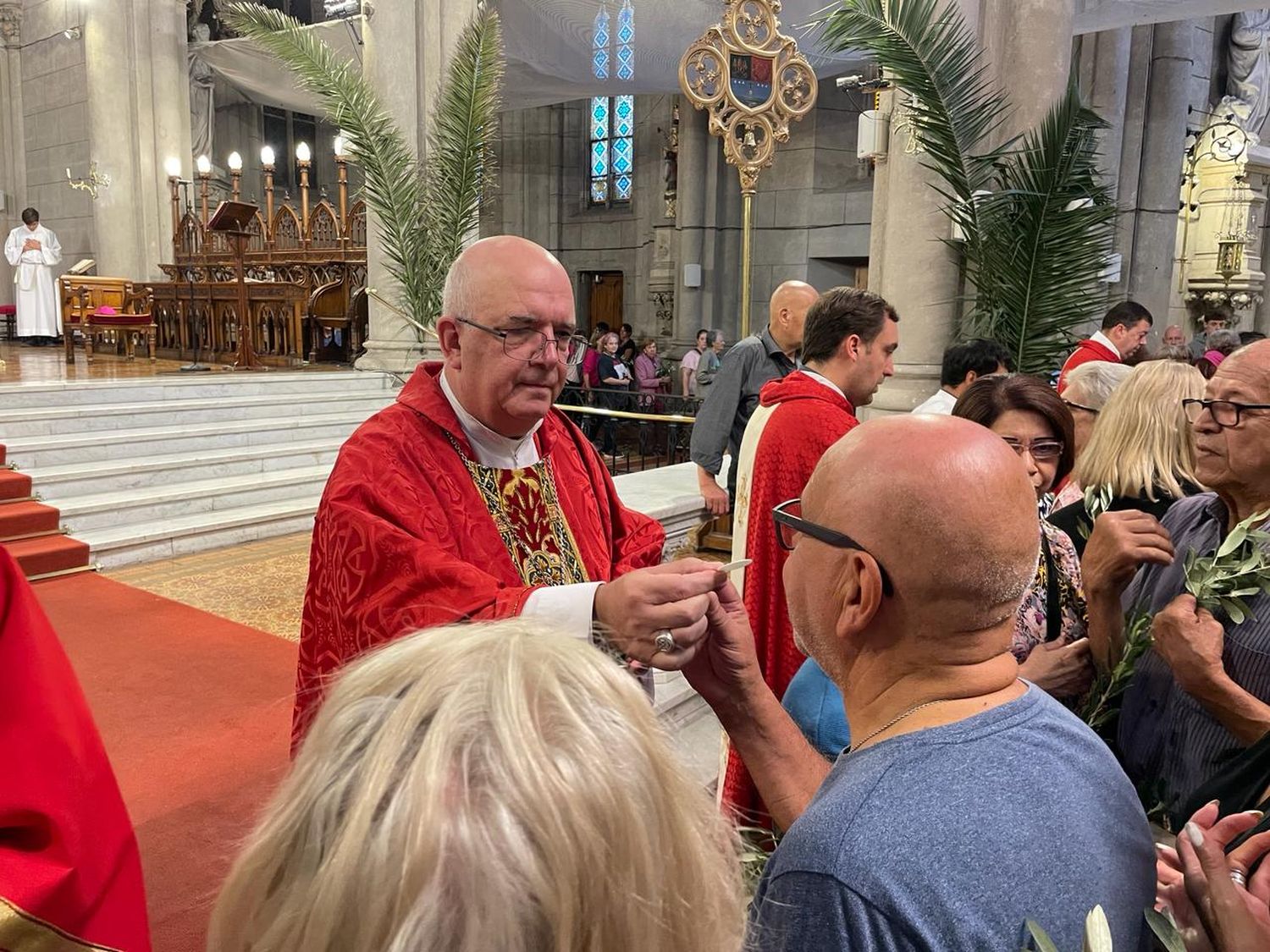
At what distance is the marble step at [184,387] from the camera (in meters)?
7.27

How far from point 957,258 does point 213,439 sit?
19.0 ft

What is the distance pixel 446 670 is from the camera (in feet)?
2.22

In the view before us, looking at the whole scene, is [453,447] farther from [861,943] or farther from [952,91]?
[952,91]

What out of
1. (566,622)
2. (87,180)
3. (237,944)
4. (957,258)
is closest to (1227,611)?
(566,622)

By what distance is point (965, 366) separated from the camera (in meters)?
4.00

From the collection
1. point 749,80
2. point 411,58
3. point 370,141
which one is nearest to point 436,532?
point 749,80

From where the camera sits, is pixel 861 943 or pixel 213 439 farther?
pixel 213 439

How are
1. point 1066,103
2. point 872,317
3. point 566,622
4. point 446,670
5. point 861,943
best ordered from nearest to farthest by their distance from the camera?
point 446,670, point 861,943, point 566,622, point 872,317, point 1066,103

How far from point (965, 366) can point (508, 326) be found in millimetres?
2559

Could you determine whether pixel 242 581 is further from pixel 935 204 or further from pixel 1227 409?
pixel 1227 409

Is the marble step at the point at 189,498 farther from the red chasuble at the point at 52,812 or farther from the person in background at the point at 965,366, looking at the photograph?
the red chasuble at the point at 52,812

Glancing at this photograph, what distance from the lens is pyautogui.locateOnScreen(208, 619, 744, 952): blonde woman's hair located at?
60cm

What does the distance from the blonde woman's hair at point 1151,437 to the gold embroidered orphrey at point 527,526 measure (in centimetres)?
144

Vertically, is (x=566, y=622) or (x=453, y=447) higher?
(x=453, y=447)
